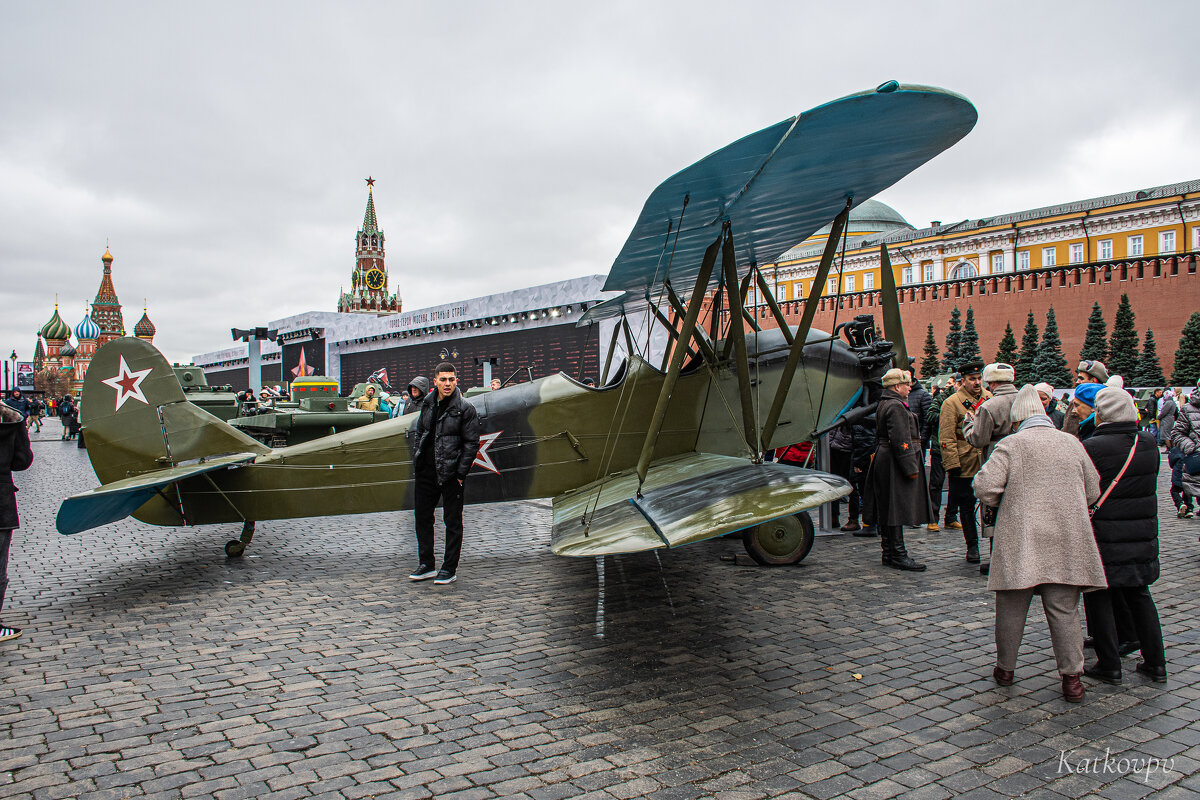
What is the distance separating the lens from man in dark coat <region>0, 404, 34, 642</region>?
4.45 meters

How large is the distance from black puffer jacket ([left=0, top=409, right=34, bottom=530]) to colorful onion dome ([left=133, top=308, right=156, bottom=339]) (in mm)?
134222

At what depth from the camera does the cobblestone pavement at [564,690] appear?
2.78 m

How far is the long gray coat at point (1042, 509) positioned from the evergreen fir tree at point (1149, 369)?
3083cm

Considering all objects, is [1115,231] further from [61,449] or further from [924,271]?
[61,449]

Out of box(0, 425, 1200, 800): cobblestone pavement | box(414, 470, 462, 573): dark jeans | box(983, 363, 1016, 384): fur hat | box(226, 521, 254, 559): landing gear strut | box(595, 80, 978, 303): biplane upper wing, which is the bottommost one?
box(0, 425, 1200, 800): cobblestone pavement

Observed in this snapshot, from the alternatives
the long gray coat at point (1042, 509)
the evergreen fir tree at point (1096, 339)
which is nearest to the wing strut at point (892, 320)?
the long gray coat at point (1042, 509)

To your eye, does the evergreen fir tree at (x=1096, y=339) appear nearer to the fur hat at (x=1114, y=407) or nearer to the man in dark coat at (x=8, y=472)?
the fur hat at (x=1114, y=407)

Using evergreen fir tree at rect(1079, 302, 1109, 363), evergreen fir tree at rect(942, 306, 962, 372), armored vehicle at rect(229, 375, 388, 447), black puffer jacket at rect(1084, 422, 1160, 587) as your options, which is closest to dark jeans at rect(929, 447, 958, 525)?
black puffer jacket at rect(1084, 422, 1160, 587)

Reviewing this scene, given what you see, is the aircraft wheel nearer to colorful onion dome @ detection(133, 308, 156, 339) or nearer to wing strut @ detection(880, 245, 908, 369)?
wing strut @ detection(880, 245, 908, 369)

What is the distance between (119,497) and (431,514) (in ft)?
7.52

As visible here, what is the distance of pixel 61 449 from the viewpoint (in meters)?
23.2

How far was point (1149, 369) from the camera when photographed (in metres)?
28.1

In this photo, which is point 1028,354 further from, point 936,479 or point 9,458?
point 9,458

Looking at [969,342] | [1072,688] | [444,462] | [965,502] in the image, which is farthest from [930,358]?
[1072,688]
